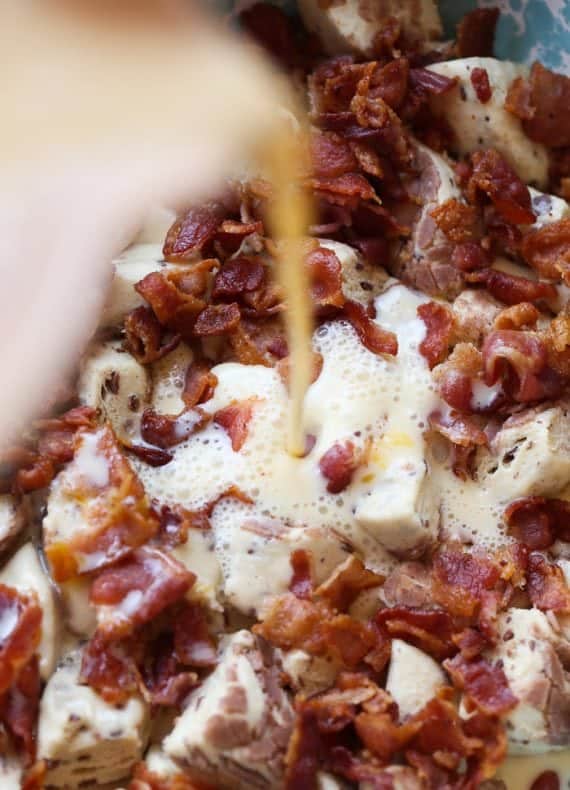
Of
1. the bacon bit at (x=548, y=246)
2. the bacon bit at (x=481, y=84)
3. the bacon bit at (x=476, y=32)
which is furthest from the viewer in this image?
the bacon bit at (x=476, y=32)

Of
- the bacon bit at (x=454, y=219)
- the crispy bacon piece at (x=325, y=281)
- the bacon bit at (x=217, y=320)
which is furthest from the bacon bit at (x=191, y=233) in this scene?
the bacon bit at (x=454, y=219)

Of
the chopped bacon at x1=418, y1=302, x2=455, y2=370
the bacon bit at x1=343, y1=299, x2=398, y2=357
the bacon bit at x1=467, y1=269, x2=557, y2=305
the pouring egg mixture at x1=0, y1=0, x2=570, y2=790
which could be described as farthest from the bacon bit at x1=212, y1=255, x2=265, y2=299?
the bacon bit at x1=467, y1=269, x2=557, y2=305

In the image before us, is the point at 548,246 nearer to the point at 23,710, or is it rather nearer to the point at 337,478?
the point at 337,478

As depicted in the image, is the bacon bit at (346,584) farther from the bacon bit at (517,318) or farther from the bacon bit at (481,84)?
the bacon bit at (481,84)

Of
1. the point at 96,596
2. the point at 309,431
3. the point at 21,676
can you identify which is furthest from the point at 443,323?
the point at 21,676

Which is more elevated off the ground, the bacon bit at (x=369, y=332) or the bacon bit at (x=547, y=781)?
the bacon bit at (x=369, y=332)

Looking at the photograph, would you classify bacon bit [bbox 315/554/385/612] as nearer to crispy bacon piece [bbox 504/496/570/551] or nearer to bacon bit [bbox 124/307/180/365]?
crispy bacon piece [bbox 504/496/570/551]

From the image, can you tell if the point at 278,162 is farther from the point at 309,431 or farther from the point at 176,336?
the point at 309,431

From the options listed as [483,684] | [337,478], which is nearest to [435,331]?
[337,478]
